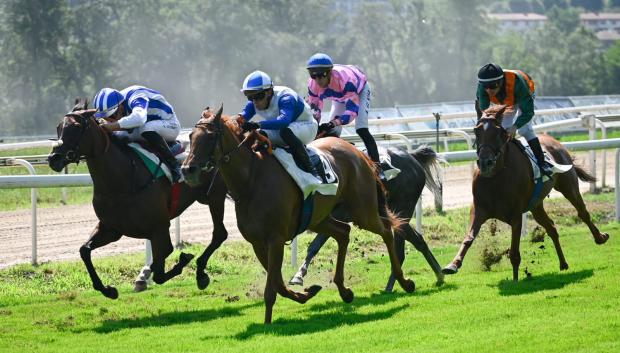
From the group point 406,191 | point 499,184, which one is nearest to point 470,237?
point 499,184

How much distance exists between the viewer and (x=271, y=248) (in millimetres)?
8617

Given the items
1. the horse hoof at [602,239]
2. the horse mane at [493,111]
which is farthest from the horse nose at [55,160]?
the horse hoof at [602,239]

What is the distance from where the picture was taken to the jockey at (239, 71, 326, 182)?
9.02 metres

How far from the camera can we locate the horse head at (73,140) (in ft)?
30.5

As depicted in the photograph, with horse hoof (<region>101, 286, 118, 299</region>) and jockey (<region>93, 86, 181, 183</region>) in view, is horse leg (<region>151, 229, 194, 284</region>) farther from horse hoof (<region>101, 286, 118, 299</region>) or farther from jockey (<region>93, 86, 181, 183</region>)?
jockey (<region>93, 86, 181, 183</region>)

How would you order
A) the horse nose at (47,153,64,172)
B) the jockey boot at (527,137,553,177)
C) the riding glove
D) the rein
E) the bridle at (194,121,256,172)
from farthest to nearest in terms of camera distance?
the jockey boot at (527,137,553,177) < the rein < the horse nose at (47,153,64,172) < the riding glove < the bridle at (194,121,256,172)

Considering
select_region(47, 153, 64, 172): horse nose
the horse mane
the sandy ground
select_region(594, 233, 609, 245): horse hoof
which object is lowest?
the sandy ground

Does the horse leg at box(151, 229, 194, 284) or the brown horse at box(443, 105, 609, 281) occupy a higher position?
the brown horse at box(443, 105, 609, 281)

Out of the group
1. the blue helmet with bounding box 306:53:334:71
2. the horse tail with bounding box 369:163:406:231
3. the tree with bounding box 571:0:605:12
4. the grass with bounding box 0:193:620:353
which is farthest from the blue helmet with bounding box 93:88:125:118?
the tree with bounding box 571:0:605:12

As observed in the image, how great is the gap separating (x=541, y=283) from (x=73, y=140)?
4.10 meters

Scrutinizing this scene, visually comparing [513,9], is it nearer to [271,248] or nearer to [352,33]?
[352,33]

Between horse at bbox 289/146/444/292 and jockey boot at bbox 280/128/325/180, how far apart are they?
4.84 feet

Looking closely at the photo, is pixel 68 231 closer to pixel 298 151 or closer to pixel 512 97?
pixel 298 151

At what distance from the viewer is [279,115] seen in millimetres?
9211
